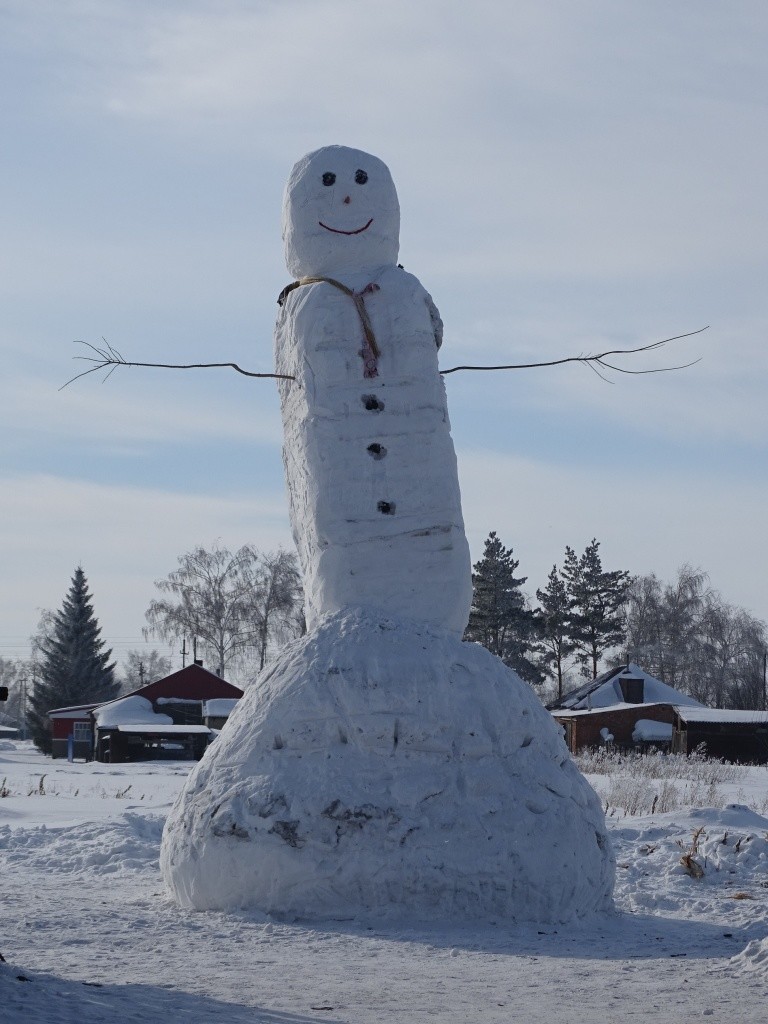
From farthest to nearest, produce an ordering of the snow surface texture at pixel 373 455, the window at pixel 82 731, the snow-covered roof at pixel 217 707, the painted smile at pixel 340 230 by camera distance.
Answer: the window at pixel 82 731
the snow-covered roof at pixel 217 707
the painted smile at pixel 340 230
the snow surface texture at pixel 373 455

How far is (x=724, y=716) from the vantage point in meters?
31.3

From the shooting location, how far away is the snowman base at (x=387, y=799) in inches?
277

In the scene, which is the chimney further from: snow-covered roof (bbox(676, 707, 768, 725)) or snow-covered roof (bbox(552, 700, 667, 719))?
snow-covered roof (bbox(676, 707, 768, 725))

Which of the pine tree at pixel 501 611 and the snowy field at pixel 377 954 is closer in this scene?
the snowy field at pixel 377 954

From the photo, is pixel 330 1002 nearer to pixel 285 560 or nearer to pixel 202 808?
pixel 202 808

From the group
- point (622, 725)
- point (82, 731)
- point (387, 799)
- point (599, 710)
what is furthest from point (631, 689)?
point (387, 799)

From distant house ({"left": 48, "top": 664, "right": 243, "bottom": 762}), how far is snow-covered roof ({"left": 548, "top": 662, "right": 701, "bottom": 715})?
33.6 feet

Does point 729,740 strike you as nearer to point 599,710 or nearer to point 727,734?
point 727,734

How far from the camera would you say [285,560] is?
1769 inches

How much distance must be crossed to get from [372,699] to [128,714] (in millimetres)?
29057

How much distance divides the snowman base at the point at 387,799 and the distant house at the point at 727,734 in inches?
958

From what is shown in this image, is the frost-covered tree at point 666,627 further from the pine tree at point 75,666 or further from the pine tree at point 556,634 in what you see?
the pine tree at point 75,666

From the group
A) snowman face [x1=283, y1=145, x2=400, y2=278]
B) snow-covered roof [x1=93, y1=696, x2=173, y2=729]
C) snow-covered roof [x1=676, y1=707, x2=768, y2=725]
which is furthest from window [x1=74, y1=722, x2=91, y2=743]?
snowman face [x1=283, y1=145, x2=400, y2=278]

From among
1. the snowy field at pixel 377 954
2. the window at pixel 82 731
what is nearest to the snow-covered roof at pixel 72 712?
the window at pixel 82 731
